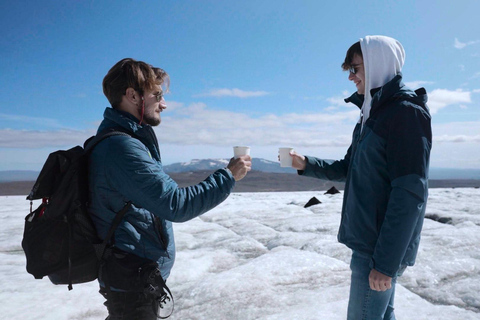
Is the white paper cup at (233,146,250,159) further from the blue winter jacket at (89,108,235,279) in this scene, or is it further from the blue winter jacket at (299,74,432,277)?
the blue winter jacket at (299,74,432,277)

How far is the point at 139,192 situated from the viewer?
156 centimetres

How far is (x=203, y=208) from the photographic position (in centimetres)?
165

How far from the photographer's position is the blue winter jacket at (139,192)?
5.13 feet

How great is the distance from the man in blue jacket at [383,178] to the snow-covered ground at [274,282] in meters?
1.32

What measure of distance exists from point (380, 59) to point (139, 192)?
4.79ft

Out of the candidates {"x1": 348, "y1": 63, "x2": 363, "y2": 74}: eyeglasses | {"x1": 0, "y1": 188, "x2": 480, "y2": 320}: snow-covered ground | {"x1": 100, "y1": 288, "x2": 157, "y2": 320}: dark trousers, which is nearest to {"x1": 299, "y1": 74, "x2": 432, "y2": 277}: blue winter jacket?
{"x1": 348, "y1": 63, "x2": 363, "y2": 74}: eyeglasses

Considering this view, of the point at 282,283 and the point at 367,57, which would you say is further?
the point at 282,283

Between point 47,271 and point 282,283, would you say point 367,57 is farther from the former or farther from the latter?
point 282,283

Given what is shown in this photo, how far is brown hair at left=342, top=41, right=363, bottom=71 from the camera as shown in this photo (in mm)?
1899

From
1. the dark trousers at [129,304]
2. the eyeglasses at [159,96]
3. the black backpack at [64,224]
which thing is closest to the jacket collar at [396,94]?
the eyeglasses at [159,96]

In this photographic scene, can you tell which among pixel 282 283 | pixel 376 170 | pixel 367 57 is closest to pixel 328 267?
pixel 282 283

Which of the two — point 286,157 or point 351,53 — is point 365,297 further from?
point 351,53

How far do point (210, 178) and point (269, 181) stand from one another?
1701 inches

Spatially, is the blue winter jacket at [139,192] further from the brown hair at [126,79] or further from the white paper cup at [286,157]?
the white paper cup at [286,157]
